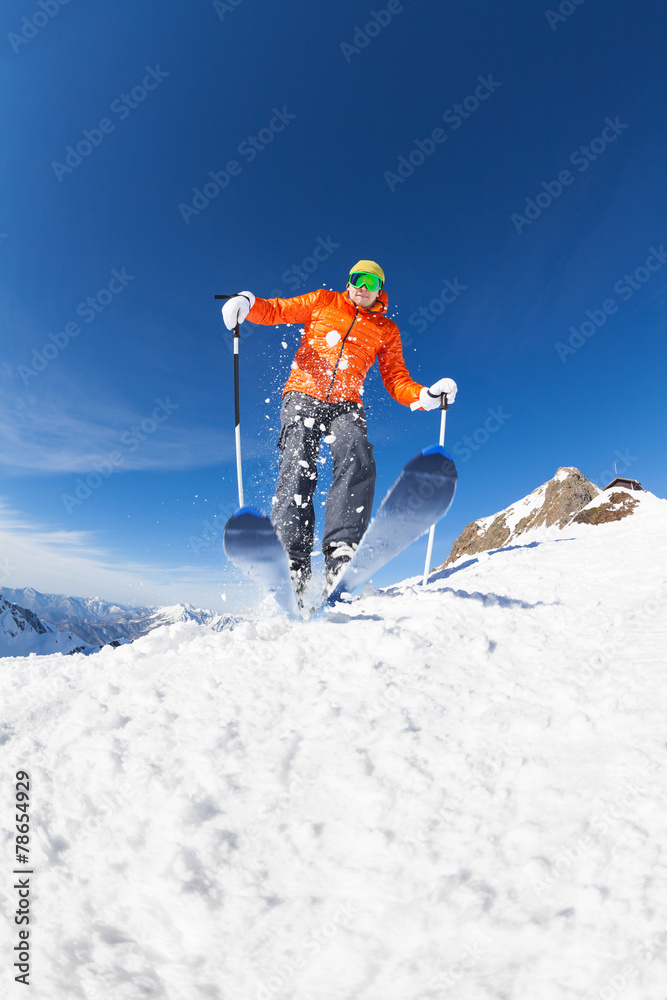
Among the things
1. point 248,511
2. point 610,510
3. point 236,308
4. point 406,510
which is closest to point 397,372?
point 236,308

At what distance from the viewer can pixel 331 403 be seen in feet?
13.8

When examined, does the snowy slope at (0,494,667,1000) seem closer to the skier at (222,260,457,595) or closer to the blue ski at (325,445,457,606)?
the blue ski at (325,445,457,606)

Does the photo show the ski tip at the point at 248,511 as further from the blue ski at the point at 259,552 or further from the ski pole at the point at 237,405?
the ski pole at the point at 237,405

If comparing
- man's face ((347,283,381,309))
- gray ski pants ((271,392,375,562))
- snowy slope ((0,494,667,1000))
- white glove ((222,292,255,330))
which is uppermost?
man's face ((347,283,381,309))

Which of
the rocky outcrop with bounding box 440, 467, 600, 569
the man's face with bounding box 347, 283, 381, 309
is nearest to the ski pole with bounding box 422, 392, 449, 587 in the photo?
the man's face with bounding box 347, 283, 381, 309

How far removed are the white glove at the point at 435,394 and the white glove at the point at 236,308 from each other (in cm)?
194

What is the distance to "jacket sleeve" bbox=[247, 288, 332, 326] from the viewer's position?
4395 mm

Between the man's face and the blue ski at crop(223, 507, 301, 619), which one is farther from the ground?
the man's face

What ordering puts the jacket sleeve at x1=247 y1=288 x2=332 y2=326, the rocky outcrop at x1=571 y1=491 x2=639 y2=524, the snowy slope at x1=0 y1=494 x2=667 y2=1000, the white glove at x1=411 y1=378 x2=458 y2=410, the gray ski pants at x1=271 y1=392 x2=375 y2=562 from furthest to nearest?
the rocky outcrop at x1=571 y1=491 x2=639 y2=524 < the white glove at x1=411 y1=378 x2=458 y2=410 < the jacket sleeve at x1=247 y1=288 x2=332 y2=326 < the gray ski pants at x1=271 y1=392 x2=375 y2=562 < the snowy slope at x1=0 y1=494 x2=667 y2=1000

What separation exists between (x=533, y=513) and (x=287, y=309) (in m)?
49.1

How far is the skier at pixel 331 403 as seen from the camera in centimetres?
384

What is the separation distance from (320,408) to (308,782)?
3.19m

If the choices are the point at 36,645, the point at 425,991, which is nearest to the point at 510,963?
the point at 425,991

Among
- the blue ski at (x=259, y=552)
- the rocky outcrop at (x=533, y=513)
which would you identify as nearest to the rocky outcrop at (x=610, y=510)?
the blue ski at (x=259, y=552)
